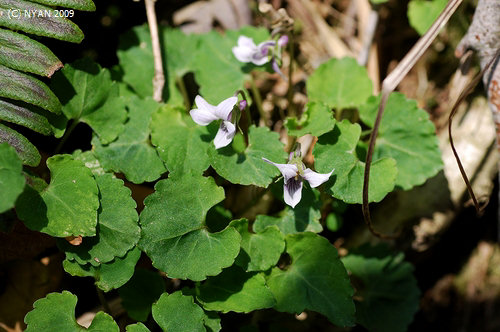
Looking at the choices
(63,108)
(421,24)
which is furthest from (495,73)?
(63,108)

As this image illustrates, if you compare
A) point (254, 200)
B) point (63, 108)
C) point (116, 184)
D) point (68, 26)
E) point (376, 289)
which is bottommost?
point (376, 289)

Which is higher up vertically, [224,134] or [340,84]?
[224,134]

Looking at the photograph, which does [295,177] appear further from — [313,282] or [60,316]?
[60,316]

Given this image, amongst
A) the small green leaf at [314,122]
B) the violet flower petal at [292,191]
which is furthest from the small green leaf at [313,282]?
the small green leaf at [314,122]

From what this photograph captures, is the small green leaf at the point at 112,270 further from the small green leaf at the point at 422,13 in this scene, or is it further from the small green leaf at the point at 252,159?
the small green leaf at the point at 422,13

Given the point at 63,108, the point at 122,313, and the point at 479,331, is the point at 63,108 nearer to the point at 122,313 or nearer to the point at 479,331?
the point at 122,313

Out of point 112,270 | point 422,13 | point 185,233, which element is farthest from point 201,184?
point 422,13

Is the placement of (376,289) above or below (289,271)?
below
